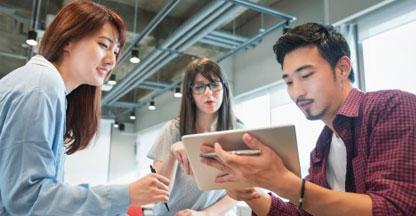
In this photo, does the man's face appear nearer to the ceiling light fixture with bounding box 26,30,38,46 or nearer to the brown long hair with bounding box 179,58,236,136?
the brown long hair with bounding box 179,58,236,136

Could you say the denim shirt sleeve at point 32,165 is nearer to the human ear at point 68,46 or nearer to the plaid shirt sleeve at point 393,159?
the human ear at point 68,46

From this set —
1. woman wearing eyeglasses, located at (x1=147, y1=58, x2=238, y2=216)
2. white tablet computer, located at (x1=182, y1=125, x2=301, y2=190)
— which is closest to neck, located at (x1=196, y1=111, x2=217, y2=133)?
woman wearing eyeglasses, located at (x1=147, y1=58, x2=238, y2=216)

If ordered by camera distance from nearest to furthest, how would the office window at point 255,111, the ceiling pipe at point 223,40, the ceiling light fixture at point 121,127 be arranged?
the office window at point 255,111
the ceiling pipe at point 223,40
the ceiling light fixture at point 121,127

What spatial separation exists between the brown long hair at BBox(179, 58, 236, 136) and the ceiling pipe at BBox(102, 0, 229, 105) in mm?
1755

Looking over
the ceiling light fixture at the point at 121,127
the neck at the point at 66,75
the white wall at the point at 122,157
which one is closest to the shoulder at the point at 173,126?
the neck at the point at 66,75

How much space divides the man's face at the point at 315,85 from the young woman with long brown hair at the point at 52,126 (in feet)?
1.97

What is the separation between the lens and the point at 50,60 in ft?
4.02

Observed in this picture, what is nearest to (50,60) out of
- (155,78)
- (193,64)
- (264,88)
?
(193,64)

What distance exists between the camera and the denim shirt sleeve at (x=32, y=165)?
3.00 ft

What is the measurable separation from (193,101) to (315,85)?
2.96ft

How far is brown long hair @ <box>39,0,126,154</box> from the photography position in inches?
48.2

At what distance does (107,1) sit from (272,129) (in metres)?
4.64

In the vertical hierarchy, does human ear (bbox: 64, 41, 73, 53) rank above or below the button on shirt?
above

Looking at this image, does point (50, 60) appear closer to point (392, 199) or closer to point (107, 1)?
point (392, 199)
